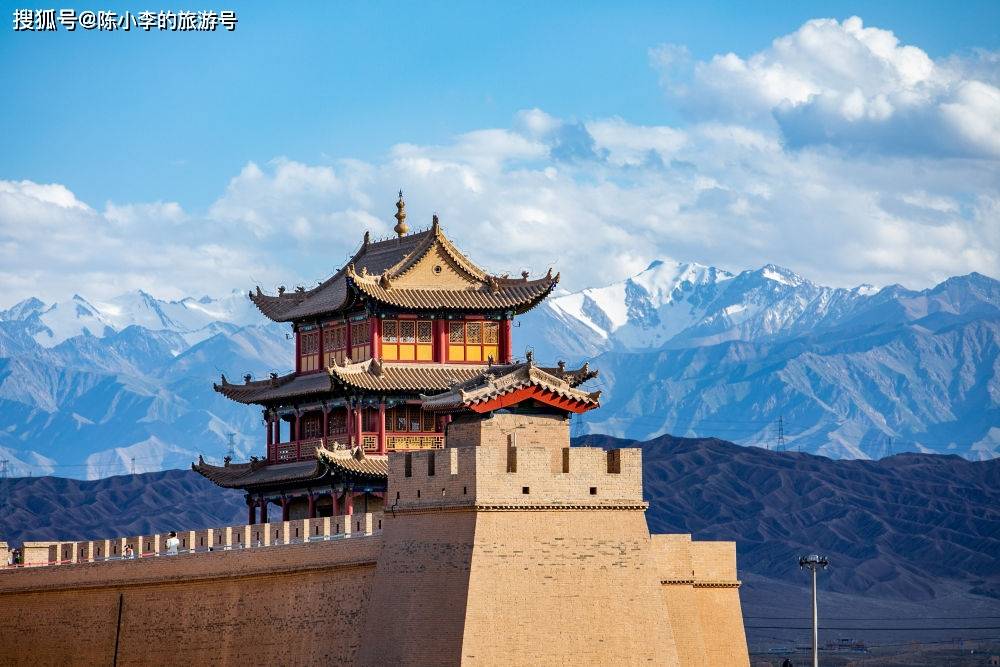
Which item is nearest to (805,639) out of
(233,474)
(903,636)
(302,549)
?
(903,636)

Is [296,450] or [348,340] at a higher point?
[348,340]

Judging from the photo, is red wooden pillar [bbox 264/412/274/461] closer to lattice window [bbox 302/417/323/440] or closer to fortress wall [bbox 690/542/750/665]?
lattice window [bbox 302/417/323/440]

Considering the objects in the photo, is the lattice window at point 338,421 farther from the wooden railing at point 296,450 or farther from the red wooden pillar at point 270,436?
the red wooden pillar at point 270,436

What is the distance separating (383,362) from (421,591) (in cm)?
2159

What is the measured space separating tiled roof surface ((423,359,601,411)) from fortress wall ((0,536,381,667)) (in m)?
5.91

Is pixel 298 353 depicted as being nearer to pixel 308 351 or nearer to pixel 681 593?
pixel 308 351

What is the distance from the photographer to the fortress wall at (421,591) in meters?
52.0

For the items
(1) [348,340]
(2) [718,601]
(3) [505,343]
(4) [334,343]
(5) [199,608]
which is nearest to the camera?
(2) [718,601]

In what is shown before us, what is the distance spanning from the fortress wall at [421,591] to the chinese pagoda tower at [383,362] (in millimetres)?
15348

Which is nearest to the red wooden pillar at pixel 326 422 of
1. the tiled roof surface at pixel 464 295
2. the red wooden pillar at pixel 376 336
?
Answer: the red wooden pillar at pixel 376 336

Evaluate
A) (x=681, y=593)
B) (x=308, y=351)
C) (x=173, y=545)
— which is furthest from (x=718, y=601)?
(x=308, y=351)

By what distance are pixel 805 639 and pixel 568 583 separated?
111865 millimetres

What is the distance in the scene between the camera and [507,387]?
201 ft

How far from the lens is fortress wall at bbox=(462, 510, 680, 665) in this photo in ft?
170
